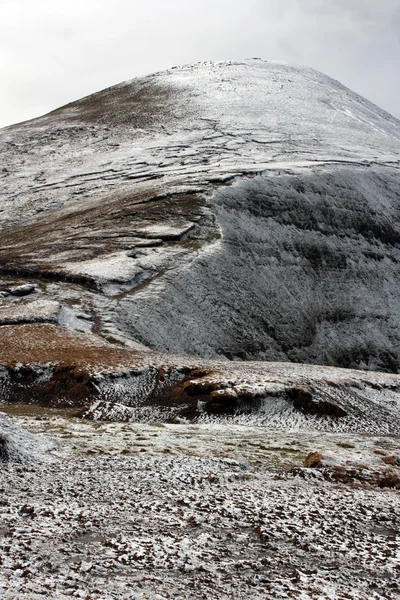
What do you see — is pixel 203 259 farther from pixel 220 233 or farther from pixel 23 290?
pixel 23 290

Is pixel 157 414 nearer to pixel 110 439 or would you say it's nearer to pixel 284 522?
pixel 110 439

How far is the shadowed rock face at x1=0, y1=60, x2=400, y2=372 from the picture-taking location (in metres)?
27.8

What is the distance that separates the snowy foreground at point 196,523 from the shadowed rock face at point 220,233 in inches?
488

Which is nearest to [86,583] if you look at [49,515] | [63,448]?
[49,515]

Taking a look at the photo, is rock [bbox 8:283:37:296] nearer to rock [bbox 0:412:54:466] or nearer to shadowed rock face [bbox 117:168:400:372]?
shadowed rock face [bbox 117:168:400:372]

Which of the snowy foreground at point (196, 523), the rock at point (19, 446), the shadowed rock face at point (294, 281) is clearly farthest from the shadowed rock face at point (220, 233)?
Answer: the snowy foreground at point (196, 523)

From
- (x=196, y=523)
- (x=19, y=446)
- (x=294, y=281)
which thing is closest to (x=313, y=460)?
(x=196, y=523)

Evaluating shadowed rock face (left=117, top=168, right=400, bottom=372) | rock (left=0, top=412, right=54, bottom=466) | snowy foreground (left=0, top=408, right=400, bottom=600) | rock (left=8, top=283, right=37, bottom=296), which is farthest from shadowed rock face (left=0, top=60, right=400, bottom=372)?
snowy foreground (left=0, top=408, right=400, bottom=600)

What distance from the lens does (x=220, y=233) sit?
34375mm

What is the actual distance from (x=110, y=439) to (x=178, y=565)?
625 cm

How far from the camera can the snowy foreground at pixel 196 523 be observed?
6605 mm

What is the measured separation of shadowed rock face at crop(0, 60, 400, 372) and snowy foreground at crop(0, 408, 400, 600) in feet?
40.6

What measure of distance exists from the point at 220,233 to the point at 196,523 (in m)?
26.9

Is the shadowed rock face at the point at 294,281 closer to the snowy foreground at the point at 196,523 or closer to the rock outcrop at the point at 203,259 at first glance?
the rock outcrop at the point at 203,259
